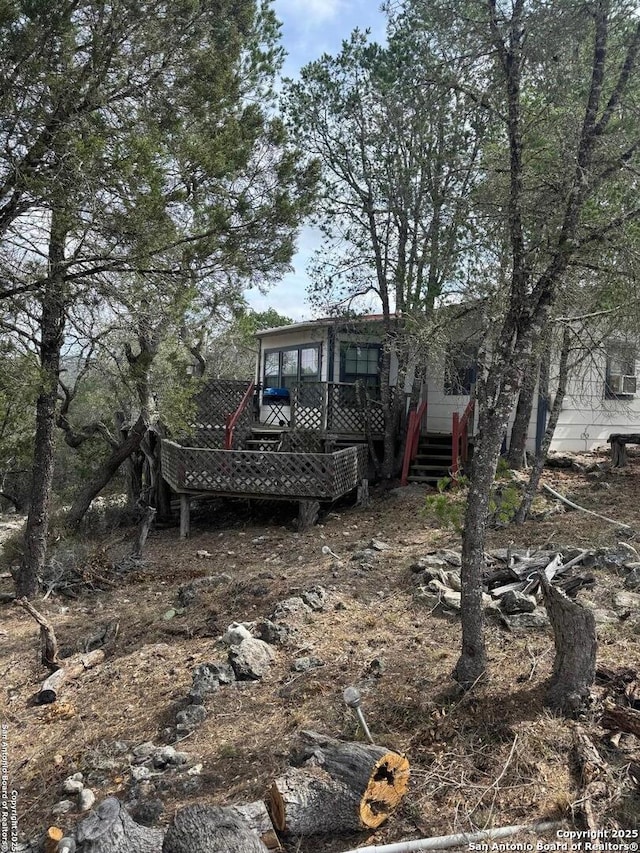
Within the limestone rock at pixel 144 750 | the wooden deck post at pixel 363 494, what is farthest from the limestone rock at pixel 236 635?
A: the wooden deck post at pixel 363 494

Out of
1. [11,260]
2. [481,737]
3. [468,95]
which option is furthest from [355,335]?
[481,737]

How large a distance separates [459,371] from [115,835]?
11122mm

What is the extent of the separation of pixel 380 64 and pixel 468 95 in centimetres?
749

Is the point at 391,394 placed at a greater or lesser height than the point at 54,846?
greater

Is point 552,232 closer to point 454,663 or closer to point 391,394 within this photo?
point 454,663

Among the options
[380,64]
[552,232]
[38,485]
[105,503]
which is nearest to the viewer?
[552,232]

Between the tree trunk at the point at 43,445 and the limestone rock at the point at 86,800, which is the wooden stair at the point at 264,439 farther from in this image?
the limestone rock at the point at 86,800

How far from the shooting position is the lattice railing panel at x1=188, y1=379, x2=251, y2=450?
1433cm

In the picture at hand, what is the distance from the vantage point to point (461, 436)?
12.2 m

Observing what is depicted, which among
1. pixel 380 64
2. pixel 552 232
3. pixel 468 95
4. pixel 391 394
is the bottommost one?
pixel 391 394

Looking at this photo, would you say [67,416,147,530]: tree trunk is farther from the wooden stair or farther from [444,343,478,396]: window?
[444,343,478,396]: window

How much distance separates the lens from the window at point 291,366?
15398mm

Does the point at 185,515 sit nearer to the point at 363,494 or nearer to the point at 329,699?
the point at 363,494

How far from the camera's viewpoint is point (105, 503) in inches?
583
